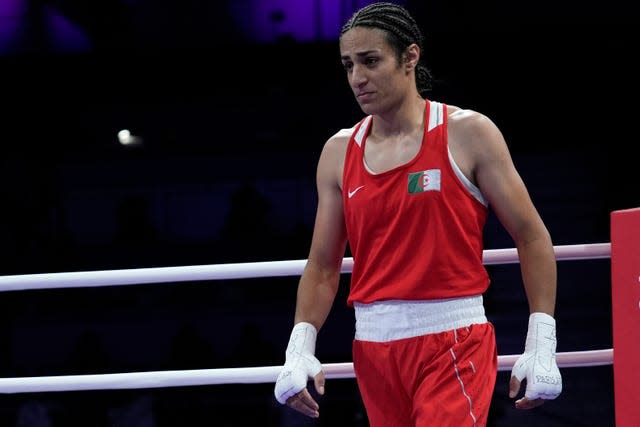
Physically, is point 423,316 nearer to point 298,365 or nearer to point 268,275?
point 298,365

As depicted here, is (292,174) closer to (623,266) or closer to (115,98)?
(115,98)

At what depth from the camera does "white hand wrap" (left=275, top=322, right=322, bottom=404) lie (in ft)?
5.48

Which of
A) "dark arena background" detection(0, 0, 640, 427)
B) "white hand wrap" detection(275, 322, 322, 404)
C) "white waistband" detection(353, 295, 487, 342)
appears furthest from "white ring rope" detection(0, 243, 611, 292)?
"dark arena background" detection(0, 0, 640, 427)

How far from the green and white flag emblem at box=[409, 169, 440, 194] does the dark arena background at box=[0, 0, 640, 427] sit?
3.83m

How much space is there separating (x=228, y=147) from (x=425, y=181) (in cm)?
565

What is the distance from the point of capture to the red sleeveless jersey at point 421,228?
1591 millimetres

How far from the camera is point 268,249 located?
6.07 meters

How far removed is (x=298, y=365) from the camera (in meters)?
1.70

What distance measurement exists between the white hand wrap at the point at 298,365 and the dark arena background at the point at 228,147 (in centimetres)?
356

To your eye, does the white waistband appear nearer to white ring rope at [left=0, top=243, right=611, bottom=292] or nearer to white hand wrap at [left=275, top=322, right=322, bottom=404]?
white hand wrap at [left=275, top=322, right=322, bottom=404]

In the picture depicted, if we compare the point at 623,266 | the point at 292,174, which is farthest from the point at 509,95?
the point at 623,266

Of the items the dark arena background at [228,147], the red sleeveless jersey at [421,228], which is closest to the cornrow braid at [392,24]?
the red sleeveless jersey at [421,228]

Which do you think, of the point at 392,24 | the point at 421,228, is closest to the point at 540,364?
the point at 421,228

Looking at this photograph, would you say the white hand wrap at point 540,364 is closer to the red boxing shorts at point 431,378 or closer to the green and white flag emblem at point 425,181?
the red boxing shorts at point 431,378
